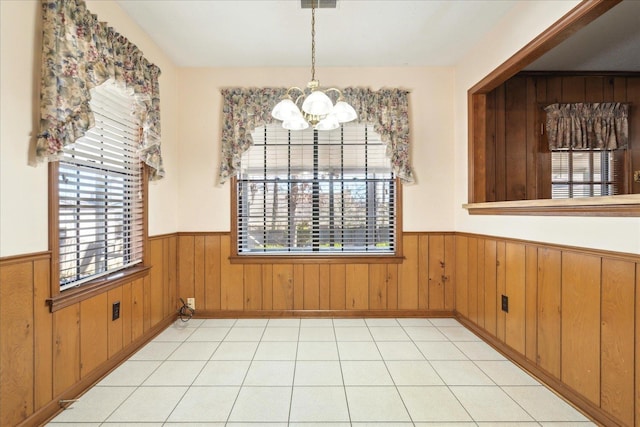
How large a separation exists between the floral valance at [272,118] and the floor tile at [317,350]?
71.3 inches

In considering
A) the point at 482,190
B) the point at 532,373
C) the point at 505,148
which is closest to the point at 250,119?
the point at 482,190

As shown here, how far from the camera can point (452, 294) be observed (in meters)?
3.42

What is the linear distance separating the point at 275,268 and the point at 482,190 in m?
2.22

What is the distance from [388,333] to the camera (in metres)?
2.99

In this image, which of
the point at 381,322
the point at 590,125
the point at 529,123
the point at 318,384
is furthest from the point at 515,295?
the point at 590,125

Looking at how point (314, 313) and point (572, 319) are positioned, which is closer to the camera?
point (572, 319)

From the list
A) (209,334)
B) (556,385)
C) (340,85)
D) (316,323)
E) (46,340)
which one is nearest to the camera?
(46,340)

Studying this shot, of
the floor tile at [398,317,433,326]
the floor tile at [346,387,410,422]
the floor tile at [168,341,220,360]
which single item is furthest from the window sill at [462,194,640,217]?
the floor tile at [168,341,220,360]

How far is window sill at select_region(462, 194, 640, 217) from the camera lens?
62.0 inches

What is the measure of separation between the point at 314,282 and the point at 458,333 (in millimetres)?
1473

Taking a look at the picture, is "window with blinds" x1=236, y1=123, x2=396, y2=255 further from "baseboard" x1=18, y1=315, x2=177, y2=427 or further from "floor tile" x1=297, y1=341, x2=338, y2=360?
"baseboard" x1=18, y1=315, x2=177, y2=427

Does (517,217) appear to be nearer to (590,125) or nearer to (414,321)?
(414,321)

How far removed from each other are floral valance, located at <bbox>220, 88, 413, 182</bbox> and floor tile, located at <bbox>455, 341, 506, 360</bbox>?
1.65 m

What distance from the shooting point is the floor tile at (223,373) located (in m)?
2.15
